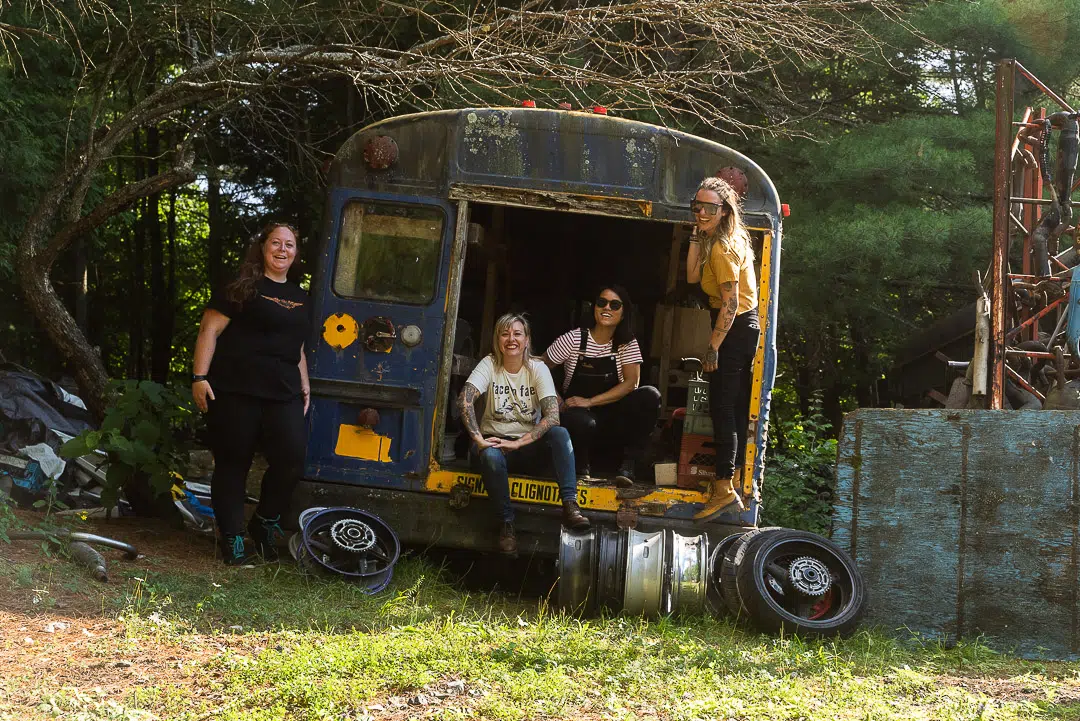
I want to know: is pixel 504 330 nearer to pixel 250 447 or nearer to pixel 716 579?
pixel 250 447

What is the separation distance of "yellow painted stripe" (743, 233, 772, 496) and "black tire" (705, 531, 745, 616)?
1.53 ft

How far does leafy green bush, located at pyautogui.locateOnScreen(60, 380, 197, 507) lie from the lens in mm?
6742

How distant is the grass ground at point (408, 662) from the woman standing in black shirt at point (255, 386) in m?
0.39

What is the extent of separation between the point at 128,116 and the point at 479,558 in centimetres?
356

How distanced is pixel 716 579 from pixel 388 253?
251 cm

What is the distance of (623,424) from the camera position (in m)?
7.16

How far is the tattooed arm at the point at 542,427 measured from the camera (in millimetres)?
6408

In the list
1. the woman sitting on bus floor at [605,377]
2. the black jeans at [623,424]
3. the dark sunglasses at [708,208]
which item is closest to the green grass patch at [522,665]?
the black jeans at [623,424]

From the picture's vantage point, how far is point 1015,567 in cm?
624

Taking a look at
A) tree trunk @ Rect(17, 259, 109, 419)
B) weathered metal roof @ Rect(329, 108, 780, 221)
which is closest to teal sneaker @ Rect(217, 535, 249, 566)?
tree trunk @ Rect(17, 259, 109, 419)

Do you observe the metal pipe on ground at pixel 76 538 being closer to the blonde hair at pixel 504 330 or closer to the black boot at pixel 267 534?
the black boot at pixel 267 534

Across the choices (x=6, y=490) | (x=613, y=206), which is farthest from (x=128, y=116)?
(x=613, y=206)

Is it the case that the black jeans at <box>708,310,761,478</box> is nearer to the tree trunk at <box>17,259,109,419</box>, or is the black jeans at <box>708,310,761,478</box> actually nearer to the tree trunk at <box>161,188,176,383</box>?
the tree trunk at <box>17,259,109,419</box>

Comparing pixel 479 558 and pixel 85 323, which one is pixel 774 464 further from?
pixel 85 323
